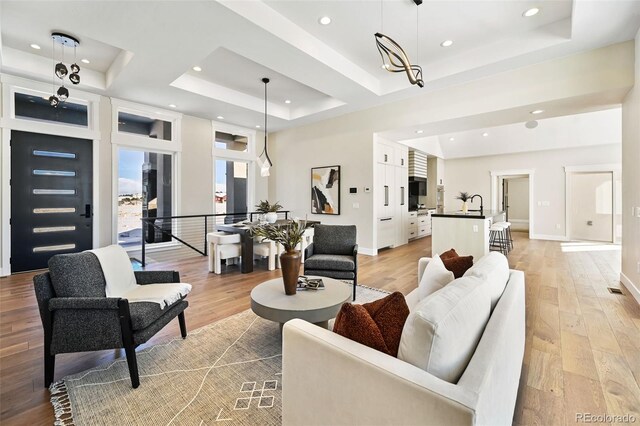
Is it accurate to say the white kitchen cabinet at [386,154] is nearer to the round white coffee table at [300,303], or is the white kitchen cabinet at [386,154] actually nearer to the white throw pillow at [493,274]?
the round white coffee table at [300,303]

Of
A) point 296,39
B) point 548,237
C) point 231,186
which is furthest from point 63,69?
point 548,237

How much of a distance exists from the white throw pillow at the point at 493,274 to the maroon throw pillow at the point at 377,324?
1.86ft

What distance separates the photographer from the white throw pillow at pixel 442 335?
3.29 feet

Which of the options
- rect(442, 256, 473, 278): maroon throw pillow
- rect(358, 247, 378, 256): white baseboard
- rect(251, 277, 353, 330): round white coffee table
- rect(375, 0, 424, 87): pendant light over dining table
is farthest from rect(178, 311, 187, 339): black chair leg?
rect(358, 247, 378, 256): white baseboard

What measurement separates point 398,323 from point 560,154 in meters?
9.61

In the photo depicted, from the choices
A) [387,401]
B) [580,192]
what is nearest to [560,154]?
[580,192]

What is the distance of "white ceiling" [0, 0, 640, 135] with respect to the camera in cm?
309

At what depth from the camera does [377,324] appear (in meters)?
1.24

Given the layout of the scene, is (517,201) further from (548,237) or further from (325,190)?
(325,190)

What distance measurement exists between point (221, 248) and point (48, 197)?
309 centimetres

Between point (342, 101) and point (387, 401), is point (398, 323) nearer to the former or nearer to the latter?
point (387, 401)

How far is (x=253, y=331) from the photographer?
267 centimetres

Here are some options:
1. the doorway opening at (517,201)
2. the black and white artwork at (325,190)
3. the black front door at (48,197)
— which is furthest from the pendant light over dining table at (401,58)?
the doorway opening at (517,201)

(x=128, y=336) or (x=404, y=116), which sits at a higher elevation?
(x=404, y=116)
